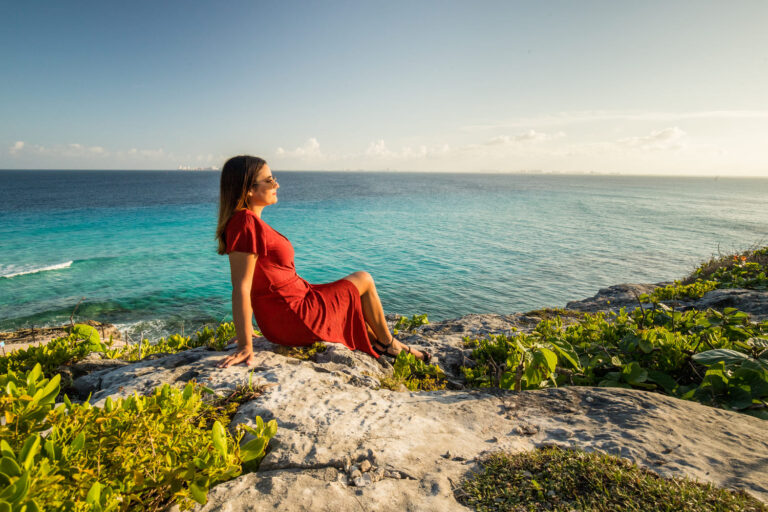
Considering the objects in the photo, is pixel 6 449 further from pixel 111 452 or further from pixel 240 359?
pixel 240 359

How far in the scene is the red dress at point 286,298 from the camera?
392 cm

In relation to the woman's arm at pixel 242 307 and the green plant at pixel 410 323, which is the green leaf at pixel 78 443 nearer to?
the woman's arm at pixel 242 307

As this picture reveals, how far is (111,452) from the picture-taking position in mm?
1648

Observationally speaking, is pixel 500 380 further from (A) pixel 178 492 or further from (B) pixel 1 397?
(B) pixel 1 397

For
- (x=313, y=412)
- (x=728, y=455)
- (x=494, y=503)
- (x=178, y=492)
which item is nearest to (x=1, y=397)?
(x=178, y=492)

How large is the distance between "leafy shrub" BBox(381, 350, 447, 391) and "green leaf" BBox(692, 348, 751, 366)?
7.44ft

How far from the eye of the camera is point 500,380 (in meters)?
3.35

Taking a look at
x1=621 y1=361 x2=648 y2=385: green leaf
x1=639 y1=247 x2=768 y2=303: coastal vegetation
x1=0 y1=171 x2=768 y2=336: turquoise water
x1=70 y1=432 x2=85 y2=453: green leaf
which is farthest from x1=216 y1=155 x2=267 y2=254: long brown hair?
x1=0 y1=171 x2=768 y2=336: turquoise water

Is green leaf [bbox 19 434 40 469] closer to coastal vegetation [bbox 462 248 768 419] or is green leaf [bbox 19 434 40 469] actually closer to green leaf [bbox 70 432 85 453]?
green leaf [bbox 70 432 85 453]

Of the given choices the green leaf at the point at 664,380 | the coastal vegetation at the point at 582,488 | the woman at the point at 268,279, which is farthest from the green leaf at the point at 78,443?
the green leaf at the point at 664,380

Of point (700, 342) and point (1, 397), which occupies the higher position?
point (1, 397)

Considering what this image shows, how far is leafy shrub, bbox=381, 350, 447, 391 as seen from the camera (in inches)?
147

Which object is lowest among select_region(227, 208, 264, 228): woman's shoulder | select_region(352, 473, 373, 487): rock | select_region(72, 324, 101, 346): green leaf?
select_region(352, 473, 373, 487): rock

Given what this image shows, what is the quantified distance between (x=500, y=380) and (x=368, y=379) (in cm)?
127
